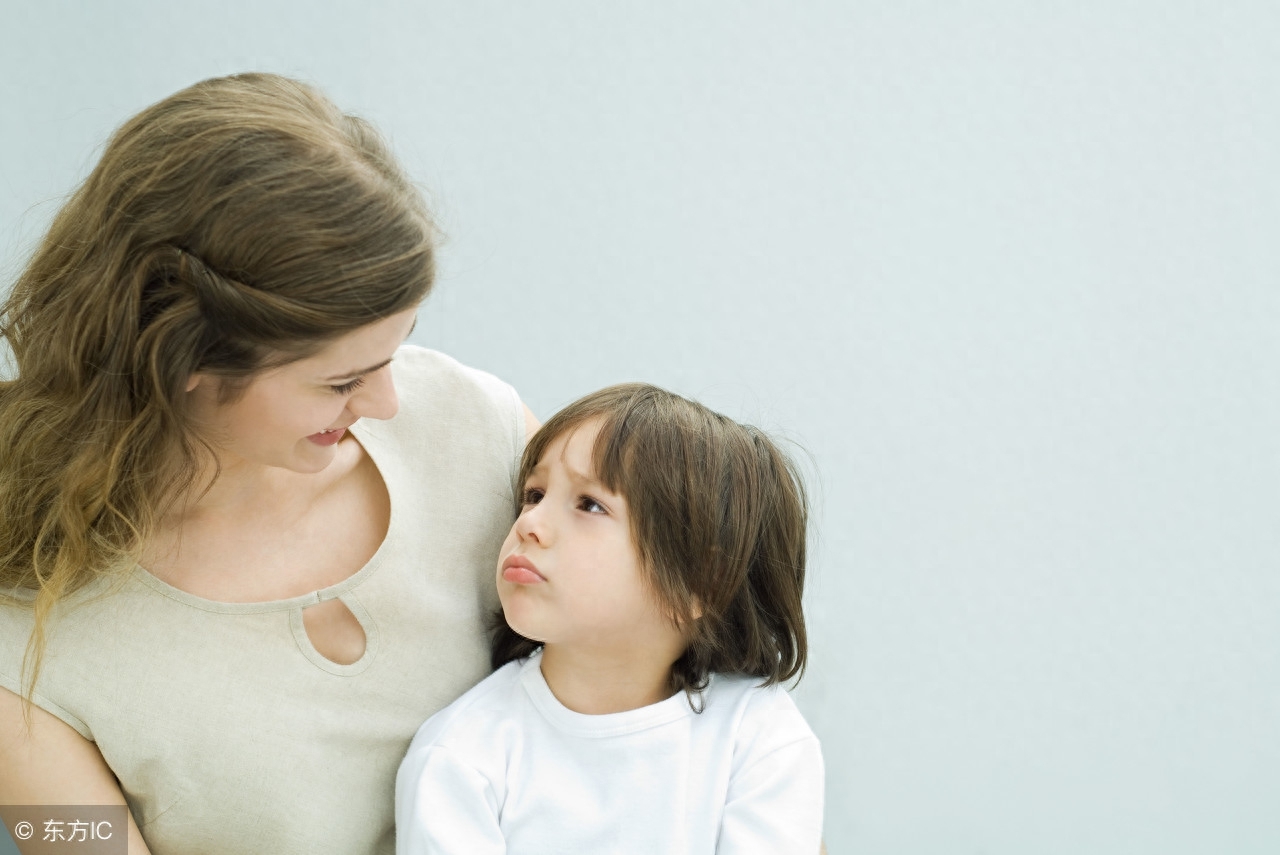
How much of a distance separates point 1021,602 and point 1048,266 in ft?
1.96

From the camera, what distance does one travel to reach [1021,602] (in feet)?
6.89

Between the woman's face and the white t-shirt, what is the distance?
0.37 metres

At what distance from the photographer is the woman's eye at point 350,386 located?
47.1 inches

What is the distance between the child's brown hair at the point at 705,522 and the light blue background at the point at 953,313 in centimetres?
55

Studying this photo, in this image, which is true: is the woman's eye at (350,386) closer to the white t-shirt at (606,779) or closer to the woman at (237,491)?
the woman at (237,491)

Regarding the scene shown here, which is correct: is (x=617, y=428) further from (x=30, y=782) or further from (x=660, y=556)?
(x=30, y=782)

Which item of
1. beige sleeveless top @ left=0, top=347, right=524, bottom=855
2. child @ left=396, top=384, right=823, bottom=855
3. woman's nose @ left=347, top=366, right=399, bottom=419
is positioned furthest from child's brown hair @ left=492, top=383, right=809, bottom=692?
woman's nose @ left=347, top=366, right=399, bottom=419

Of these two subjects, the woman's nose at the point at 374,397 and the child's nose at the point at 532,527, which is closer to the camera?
the woman's nose at the point at 374,397

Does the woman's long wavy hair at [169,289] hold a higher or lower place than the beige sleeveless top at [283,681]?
higher

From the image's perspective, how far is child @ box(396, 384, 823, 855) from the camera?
1324 millimetres

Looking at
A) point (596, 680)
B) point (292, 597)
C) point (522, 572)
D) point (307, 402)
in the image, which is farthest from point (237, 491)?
point (596, 680)

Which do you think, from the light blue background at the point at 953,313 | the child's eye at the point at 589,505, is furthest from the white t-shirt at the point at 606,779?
the light blue background at the point at 953,313

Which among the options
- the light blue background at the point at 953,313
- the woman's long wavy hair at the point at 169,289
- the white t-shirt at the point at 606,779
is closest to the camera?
the woman's long wavy hair at the point at 169,289

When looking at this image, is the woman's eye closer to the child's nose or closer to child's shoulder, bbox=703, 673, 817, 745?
the child's nose
